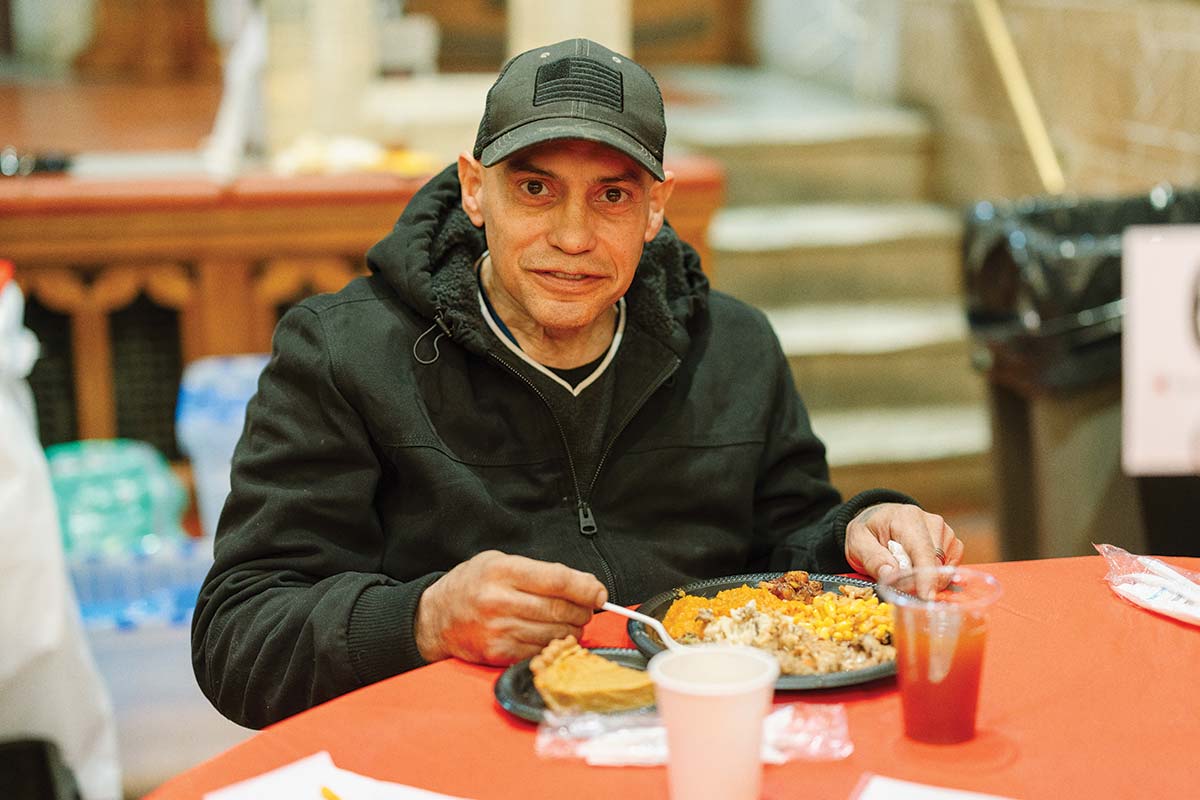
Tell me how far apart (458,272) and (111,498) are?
2.13 metres

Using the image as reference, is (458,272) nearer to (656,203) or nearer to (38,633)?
(656,203)

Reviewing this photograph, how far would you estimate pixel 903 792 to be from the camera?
1242 millimetres

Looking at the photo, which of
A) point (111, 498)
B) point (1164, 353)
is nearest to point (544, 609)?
point (1164, 353)

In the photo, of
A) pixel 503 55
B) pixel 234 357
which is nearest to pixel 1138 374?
pixel 234 357

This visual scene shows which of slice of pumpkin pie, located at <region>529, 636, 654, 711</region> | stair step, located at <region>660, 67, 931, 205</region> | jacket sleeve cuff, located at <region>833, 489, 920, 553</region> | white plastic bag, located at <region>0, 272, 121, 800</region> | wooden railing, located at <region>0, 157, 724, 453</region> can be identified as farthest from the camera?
stair step, located at <region>660, 67, 931, 205</region>

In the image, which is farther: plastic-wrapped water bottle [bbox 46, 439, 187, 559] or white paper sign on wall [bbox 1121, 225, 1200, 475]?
plastic-wrapped water bottle [bbox 46, 439, 187, 559]

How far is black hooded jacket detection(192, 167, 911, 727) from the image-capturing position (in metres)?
1.73

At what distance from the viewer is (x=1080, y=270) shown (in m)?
3.13

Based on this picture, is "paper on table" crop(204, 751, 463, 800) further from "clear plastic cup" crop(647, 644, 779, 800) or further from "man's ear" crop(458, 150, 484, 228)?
A: "man's ear" crop(458, 150, 484, 228)

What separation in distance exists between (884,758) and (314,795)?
0.48m

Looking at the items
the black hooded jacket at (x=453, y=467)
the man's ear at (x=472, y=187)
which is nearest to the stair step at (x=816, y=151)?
the black hooded jacket at (x=453, y=467)

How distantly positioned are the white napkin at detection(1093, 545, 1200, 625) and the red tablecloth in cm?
2

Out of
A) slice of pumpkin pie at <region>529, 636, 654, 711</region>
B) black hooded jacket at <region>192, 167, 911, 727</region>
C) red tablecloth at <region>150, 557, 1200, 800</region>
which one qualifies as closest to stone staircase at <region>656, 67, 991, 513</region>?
black hooded jacket at <region>192, 167, 911, 727</region>

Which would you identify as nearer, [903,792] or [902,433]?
[903,792]
